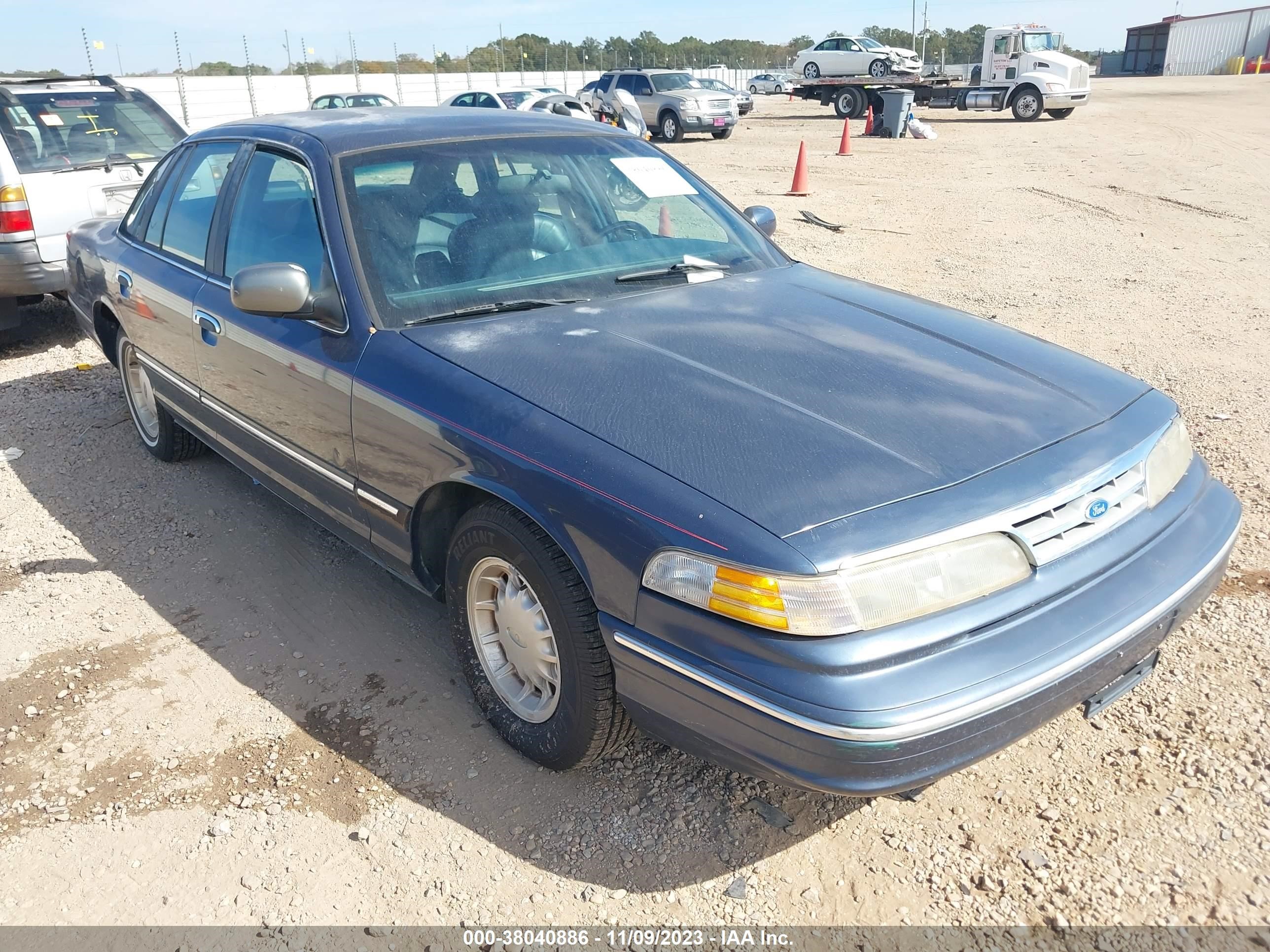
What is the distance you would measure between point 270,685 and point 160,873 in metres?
0.83

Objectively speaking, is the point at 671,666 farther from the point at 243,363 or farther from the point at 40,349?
→ the point at 40,349

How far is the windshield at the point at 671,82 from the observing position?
25.1 metres

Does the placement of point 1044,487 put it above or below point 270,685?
above

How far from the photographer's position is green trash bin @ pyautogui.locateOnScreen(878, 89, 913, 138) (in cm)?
2489

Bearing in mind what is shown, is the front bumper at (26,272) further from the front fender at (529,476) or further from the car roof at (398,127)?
the front fender at (529,476)

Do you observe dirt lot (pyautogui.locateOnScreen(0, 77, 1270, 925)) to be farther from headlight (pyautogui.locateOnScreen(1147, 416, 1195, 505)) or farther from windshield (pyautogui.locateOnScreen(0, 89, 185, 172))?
windshield (pyautogui.locateOnScreen(0, 89, 185, 172))

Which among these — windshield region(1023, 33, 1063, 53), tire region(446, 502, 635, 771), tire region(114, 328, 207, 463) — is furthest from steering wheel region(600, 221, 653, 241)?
windshield region(1023, 33, 1063, 53)

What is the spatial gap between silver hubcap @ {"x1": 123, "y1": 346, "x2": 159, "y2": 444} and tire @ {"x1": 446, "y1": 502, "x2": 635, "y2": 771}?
2.89m

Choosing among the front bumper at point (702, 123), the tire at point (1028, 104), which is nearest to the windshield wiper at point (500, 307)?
the front bumper at point (702, 123)

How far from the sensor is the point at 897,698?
6.54 feet

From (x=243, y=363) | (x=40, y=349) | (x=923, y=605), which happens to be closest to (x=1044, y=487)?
(x=923, y=605)

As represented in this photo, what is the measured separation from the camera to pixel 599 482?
2283mm

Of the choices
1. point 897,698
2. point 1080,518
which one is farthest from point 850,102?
point 897,698

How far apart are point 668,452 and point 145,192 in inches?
146
